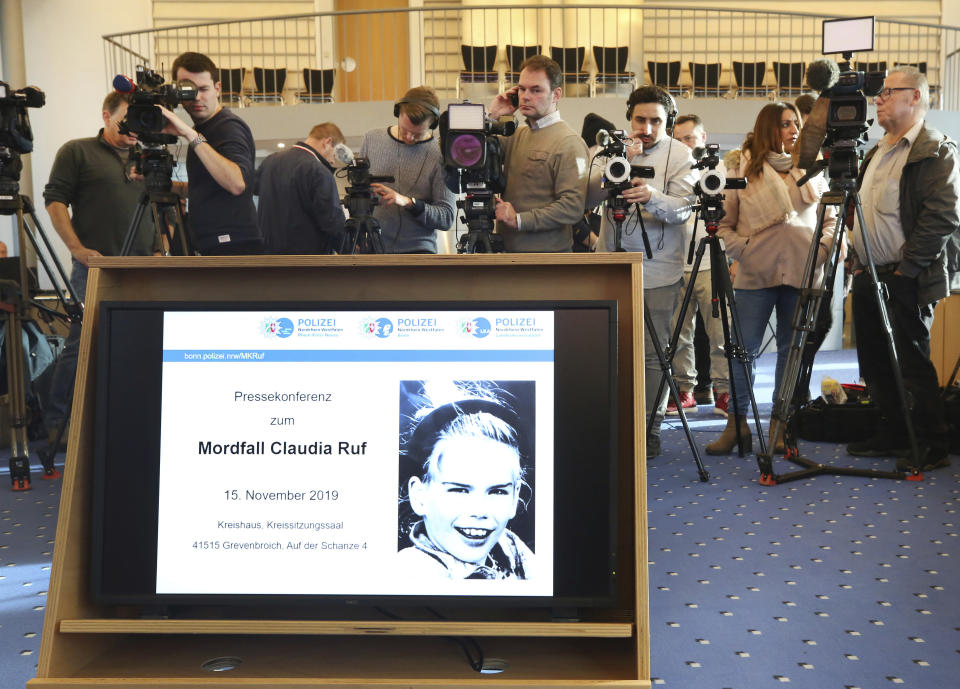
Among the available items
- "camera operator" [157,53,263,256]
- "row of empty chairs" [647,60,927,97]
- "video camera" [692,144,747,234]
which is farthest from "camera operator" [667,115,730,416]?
"row of empty chairs" [647,60,927,97]

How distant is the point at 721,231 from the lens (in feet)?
11.3

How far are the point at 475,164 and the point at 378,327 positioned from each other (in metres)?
1.47

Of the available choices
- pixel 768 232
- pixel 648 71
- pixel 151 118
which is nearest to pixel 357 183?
pixel 151 118

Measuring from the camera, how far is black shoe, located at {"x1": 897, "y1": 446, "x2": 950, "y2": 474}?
9.55ft

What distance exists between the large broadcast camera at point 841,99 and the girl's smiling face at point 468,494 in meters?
2.13

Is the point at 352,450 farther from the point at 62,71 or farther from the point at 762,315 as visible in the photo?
the point at 62,71

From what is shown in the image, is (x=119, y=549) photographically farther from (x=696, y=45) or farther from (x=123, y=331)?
(x=696, y=45)

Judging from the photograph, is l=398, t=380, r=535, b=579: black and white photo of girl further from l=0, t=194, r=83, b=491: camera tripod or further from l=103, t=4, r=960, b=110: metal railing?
l=103, t=4, r=960, b=110: metal railing

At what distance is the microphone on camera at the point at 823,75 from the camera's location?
2852 mm

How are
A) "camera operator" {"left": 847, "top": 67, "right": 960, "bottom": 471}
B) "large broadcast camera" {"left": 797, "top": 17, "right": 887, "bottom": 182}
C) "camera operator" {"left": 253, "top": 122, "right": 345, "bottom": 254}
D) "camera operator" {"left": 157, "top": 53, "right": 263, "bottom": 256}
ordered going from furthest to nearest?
"camera operator" {"left": 253, "top": 122, "right": 345, "bottom": 254}
"camera operator" {"left": 847, "top": 67, "right": 960, "bottom": 471}
"large broadcast camera" {"left": 797, "top": 17, "right": 887, "bottom": 182}
"camera operator" {"left": 157, "top": 53, "right": 263, "bottom": 256}

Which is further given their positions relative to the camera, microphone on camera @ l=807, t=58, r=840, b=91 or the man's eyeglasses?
the man's eyeglasses

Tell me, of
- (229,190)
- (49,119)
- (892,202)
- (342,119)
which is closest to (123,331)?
(229,190)

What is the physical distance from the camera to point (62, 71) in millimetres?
11469

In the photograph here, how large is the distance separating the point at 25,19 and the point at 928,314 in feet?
39.1
